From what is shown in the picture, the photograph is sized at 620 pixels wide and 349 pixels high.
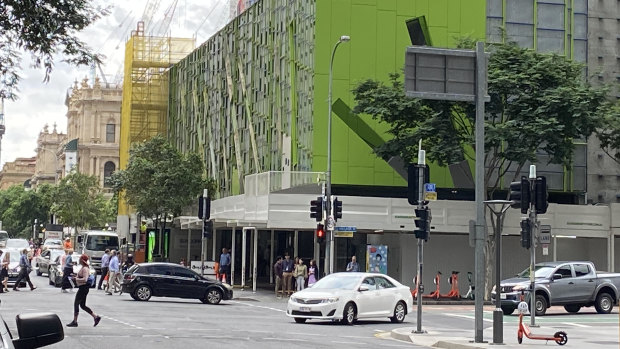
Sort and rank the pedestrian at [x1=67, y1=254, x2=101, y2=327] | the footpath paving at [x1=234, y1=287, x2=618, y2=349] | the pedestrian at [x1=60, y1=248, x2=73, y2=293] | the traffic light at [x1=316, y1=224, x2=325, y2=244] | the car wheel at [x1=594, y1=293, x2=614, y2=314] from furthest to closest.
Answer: the pedestrian at [x1=60, y1=248, x2=73, y2=293]
the traffic light at [x1=316, y1=224, x2=325, y2=244]
the car wheel at [x1=594, y1=293, x2=614, y2=314]
the pedestrian at [x1=67, y1=254, x2=101, y2=327]
the footpath paving at [x1=234, y1=287, x2=618, y2=349]

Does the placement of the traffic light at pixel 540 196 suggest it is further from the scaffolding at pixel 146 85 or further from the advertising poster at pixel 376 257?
the scaffolding at pixel 146 85

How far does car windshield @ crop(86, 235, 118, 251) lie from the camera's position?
6988cm

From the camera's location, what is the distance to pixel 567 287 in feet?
122

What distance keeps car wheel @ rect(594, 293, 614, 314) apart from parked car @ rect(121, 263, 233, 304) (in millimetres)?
14605

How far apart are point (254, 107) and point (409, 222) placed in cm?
1902

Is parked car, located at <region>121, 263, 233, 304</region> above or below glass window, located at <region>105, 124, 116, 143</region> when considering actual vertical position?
below


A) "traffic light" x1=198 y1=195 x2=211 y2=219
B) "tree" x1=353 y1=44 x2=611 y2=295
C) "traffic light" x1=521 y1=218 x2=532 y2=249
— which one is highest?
"tree" x1=353 y1=44 x2=611 y2=295

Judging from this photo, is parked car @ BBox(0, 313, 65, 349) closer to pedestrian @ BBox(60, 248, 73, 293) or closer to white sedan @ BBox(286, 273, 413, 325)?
white sedan @ BBox(286, 273, 413, 325)

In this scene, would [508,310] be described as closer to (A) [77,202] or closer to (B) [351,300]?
(B) [351,300]

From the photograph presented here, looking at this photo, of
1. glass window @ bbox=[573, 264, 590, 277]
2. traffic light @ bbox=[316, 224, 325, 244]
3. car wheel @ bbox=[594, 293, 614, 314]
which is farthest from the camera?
traffic light @ bbox=[316, 224, 325, 244]

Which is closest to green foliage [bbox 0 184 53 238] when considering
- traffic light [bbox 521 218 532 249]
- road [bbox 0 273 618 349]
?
road [bbox 0 273 618 349]

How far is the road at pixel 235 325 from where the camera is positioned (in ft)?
73.2

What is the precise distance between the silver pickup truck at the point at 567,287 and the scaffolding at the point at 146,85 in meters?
55.4

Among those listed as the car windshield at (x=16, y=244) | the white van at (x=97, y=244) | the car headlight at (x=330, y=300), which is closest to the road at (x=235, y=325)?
the car headlight at (x=330, y=300)
